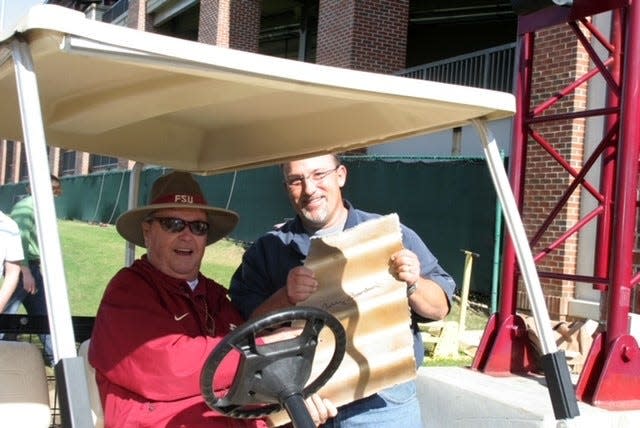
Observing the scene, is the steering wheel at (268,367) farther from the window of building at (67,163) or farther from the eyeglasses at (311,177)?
the window of building at (67,163)

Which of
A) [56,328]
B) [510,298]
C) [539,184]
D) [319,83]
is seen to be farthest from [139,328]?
[539,184]

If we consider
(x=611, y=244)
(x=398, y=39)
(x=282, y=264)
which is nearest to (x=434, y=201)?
(x=398, y=39)

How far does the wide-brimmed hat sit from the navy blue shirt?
0.18 m

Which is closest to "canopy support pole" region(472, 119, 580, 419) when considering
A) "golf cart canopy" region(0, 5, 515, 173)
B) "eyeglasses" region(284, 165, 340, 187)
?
"golf cart canopy" region(0, 5, 515, 173)

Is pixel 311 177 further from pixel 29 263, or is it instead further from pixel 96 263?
Answer: pixel 96 263

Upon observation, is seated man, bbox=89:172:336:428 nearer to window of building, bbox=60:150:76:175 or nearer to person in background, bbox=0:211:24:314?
person in background, bbox=0:211:24:314

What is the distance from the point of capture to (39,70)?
2086 mm

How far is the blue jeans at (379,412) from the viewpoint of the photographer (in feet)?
8.93

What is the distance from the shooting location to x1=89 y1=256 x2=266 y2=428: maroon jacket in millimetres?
2291

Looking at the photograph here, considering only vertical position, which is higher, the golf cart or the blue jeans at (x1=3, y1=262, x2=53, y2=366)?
the golf cart

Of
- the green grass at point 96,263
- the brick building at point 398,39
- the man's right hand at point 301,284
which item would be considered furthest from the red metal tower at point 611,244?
the green grass at point 96,263

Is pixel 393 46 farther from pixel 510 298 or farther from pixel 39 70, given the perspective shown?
pixel 39 70

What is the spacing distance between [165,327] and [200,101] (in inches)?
26.6

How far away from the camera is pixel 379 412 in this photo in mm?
2740
